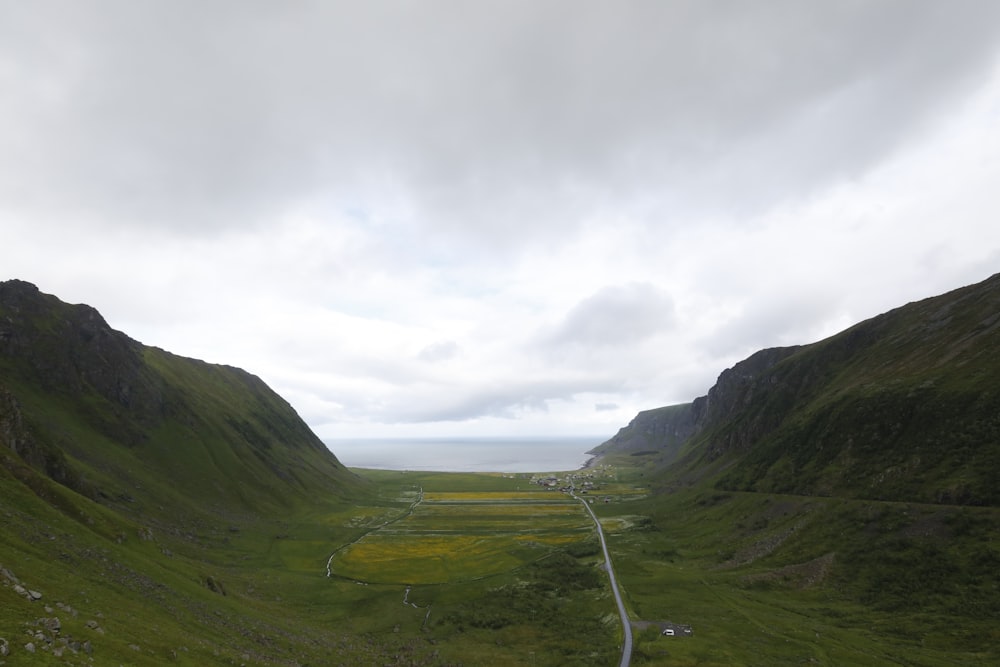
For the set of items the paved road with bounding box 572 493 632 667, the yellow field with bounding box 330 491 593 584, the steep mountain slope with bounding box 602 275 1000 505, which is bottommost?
the yellow field with bounding box 330 491 593 584

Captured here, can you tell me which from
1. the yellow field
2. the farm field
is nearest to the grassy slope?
the farm field

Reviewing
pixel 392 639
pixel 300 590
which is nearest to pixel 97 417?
pixel 300 590

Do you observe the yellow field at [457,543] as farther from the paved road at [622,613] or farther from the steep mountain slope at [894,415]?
the steep mountain slope at [894,415]

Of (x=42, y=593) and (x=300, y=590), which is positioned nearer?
(x=42, y=593)

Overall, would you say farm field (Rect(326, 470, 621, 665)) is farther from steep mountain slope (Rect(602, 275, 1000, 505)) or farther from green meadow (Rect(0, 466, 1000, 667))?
steep mountain slope (Rect(602, 275, 1000, 505))

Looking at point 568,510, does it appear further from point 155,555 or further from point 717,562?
point 155,555

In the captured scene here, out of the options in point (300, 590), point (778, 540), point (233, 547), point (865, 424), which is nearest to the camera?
point (300, 590)
